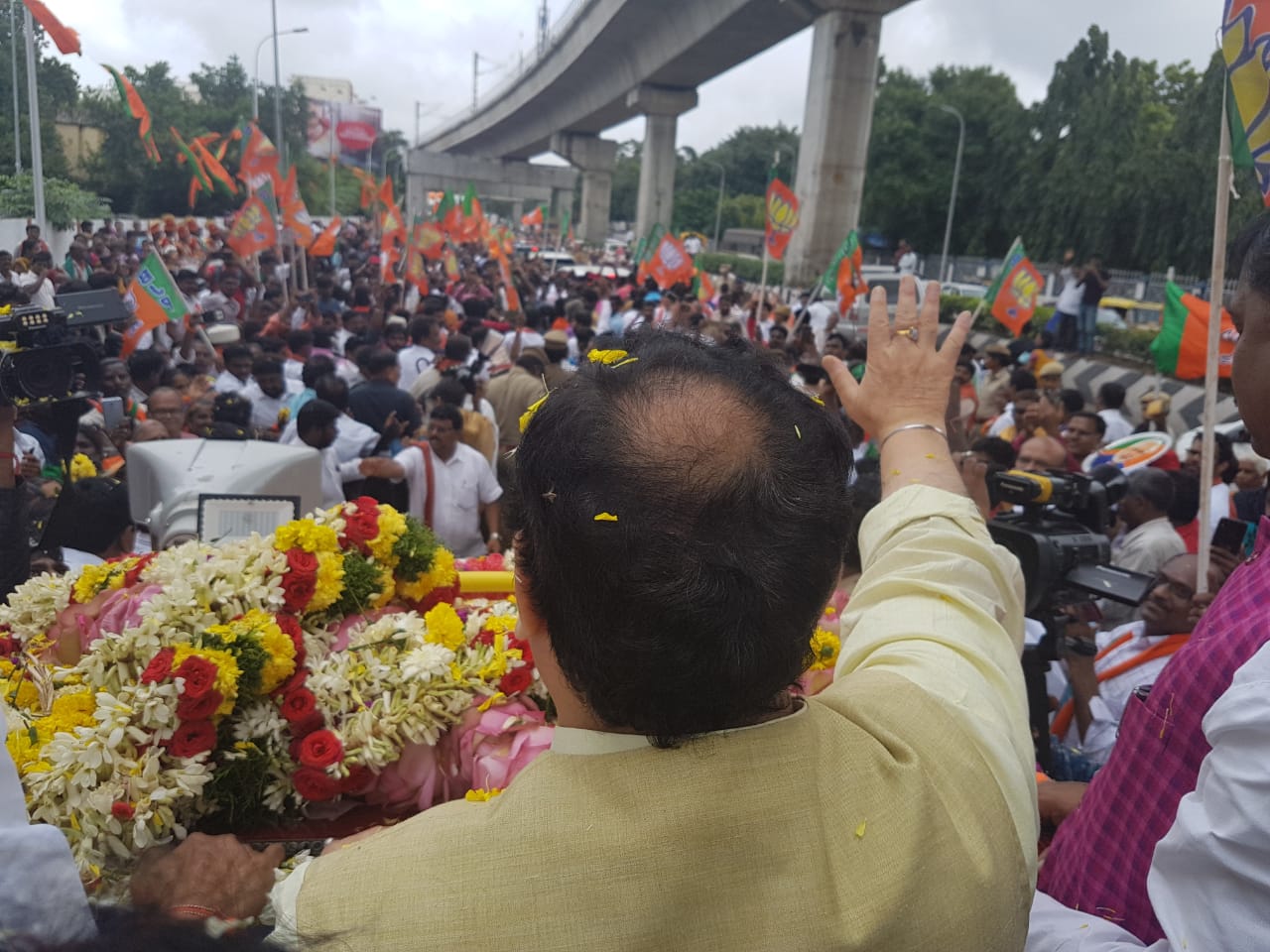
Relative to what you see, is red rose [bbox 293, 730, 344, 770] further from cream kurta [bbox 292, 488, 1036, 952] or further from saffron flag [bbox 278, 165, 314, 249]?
saffron flag [bbox 278, 165, 314, 249]

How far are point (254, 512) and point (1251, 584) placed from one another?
1.93 meters

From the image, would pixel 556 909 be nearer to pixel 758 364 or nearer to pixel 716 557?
pixel 716 557

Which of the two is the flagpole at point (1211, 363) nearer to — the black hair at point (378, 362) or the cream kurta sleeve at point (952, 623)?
the cream kurta sleeve at point (952, 623)

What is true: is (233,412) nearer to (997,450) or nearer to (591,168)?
(997,450)

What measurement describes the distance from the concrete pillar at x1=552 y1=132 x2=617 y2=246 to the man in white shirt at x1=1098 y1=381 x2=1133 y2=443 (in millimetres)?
41684

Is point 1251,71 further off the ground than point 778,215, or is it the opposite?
point 1251,71

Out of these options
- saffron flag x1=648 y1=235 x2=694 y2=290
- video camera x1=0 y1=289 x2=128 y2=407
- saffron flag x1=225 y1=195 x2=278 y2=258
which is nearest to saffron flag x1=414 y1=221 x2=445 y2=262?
saffron flag x1=225 y1=195 x2=278 y2=258

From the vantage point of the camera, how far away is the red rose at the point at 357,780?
165 cm

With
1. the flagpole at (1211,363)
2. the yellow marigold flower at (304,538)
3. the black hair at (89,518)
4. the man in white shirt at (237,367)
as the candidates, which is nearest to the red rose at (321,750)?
Result: the yellow marigold flower at (304,538)

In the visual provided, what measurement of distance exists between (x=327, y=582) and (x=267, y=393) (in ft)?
16.8

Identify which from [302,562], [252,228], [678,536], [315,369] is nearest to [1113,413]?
[315,369]

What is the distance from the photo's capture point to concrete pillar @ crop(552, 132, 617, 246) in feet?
152

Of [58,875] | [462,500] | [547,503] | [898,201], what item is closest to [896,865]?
[547,503]

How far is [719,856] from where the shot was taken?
88cm
